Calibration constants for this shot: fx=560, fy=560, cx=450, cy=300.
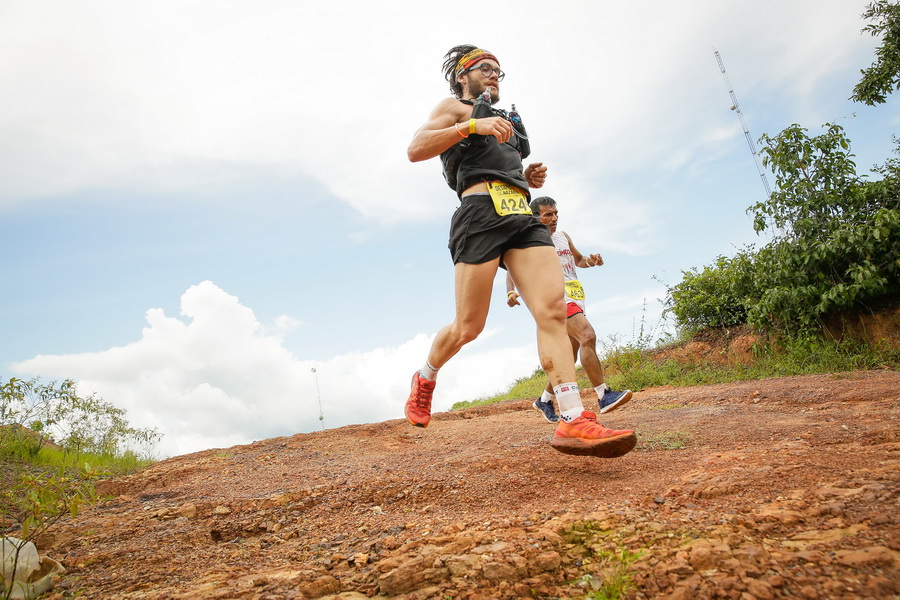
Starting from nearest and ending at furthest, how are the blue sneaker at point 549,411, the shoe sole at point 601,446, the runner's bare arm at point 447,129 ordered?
the shoe sole at point 601,446 < the runner's bare arm at point 447,129 < the blue sneaker at point 549,411

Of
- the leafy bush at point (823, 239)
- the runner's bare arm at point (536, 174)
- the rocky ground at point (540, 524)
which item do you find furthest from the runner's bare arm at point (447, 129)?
the leafy bush at point (823, 239)

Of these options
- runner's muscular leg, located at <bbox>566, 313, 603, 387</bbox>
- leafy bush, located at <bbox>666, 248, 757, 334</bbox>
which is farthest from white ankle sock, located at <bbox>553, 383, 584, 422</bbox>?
leafy bush, located at <bbox>666, 248, 757, 334</bbox>

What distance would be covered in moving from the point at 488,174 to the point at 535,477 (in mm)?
1561

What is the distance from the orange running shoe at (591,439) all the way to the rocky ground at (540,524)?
141 millimetres

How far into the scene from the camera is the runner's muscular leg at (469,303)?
2.95 meters

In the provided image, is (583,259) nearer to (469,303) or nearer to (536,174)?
(536,174)

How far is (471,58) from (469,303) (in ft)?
4.86

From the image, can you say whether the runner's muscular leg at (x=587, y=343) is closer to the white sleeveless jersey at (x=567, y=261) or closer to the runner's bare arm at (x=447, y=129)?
the white sleeveless jersey at (x=567, y=261)

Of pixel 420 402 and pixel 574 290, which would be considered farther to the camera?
pixel 574 290

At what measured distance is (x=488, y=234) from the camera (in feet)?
9.60

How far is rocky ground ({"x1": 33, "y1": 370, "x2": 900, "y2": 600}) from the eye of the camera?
1372mm

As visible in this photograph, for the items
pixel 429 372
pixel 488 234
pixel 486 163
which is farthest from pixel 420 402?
pixel 486 163

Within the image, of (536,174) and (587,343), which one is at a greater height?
(536,174)

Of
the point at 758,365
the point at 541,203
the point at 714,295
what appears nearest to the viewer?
the point at 541,203
